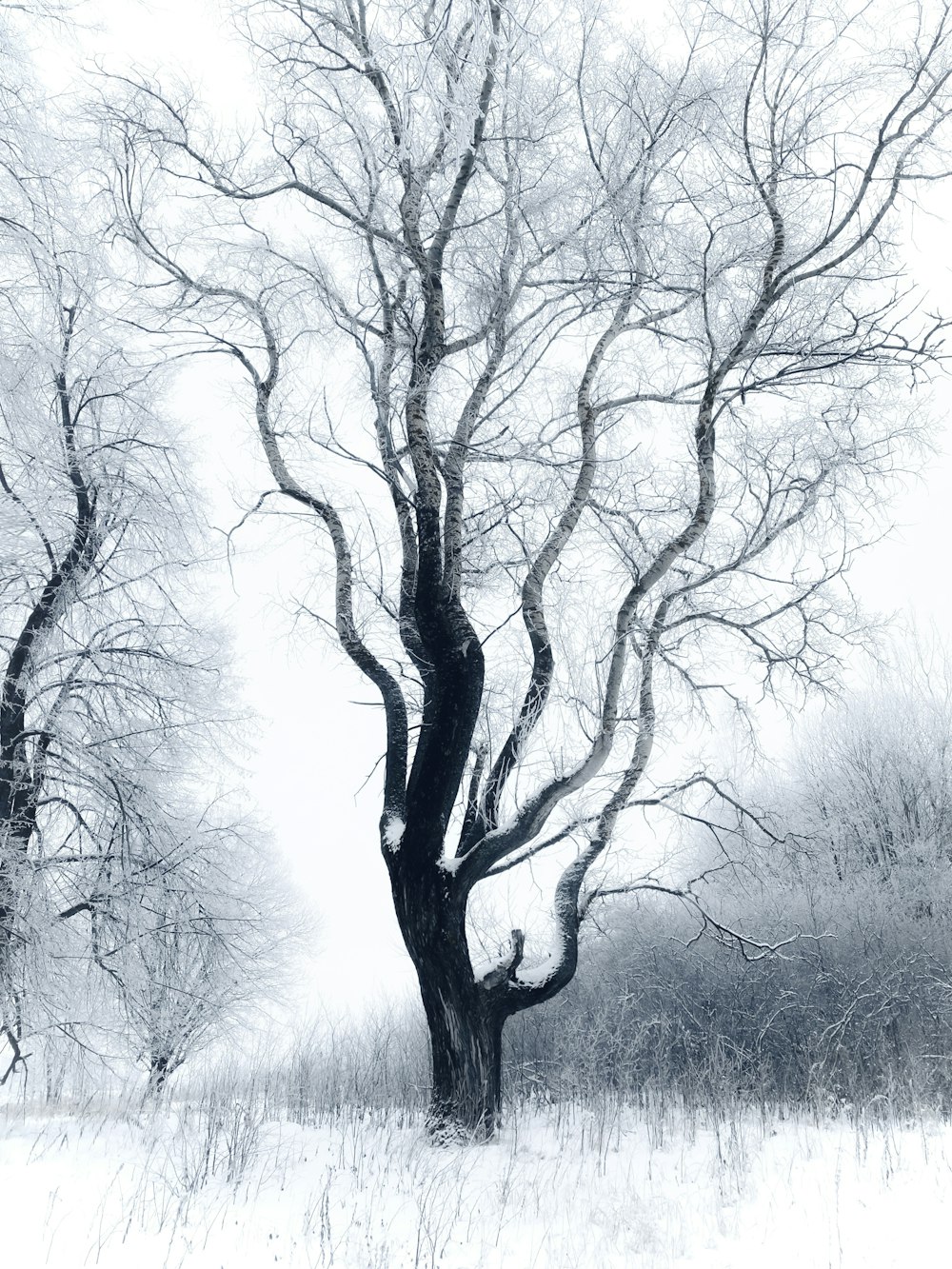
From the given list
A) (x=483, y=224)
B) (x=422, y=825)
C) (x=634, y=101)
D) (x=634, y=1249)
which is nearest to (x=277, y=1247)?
(x=634, y=1249)

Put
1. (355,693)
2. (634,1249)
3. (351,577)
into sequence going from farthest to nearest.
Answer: (355,693)
(351,577)
(634,1249)

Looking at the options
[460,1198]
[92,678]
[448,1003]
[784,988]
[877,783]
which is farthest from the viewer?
[877,783]

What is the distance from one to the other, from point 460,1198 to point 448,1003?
106 inches

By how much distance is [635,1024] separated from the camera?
13617 mm

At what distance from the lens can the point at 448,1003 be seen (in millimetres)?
7734

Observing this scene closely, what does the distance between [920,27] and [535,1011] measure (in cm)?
1289

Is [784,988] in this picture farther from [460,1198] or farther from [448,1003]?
[460,1198]

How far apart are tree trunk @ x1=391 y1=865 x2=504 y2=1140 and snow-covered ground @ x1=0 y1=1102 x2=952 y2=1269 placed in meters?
0.37

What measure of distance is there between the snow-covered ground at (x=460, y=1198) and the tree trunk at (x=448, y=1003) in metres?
0.37

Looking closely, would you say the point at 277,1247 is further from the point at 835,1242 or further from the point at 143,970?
the point at 143,970

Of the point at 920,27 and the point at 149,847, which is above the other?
the point at 920,27

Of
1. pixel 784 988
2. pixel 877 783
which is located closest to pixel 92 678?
pixel 784 988

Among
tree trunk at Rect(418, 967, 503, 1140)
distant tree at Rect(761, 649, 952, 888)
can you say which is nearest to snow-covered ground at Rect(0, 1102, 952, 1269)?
tree trunk at Rect(418, 967, 503, 1140)

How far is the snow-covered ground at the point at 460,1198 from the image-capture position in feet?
14.6
